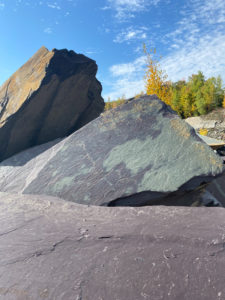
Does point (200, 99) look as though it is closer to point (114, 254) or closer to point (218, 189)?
point (218, 189)

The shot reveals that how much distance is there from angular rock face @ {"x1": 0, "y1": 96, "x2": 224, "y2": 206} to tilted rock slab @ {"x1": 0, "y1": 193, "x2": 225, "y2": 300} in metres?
0.20

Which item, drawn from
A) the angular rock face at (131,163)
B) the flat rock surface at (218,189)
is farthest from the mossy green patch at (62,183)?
the flat rock surface at (218,189)

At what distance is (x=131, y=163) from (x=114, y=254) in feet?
3.18

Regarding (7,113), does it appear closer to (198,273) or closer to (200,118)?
(198,273)

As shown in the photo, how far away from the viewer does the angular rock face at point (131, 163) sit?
1995 mm

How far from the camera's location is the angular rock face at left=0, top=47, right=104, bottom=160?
162 inches

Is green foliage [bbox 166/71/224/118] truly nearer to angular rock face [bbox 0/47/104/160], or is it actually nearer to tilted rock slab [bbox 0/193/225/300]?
angular rock face [bbox 0/47/104/160]

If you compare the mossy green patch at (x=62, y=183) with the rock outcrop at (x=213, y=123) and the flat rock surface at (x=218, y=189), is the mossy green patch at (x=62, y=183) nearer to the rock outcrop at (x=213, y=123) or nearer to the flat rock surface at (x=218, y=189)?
the flat rock surface at (x=218, y=189)

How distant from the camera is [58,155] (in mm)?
2627

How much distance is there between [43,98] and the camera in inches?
165

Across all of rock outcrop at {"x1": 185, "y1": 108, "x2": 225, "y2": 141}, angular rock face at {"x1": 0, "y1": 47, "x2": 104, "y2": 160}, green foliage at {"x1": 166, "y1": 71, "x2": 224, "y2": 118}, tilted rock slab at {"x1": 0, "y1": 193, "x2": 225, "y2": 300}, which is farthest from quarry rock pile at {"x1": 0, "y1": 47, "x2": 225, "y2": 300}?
green foliage at {"x1": 166, "y1": 71, "x2": 224, "y2": 118}

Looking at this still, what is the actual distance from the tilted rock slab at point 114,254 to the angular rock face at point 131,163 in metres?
0.20

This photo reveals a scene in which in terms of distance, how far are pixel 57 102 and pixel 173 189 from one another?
3.07 meters

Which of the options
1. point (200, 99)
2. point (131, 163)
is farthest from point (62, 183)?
point (200, 99)
